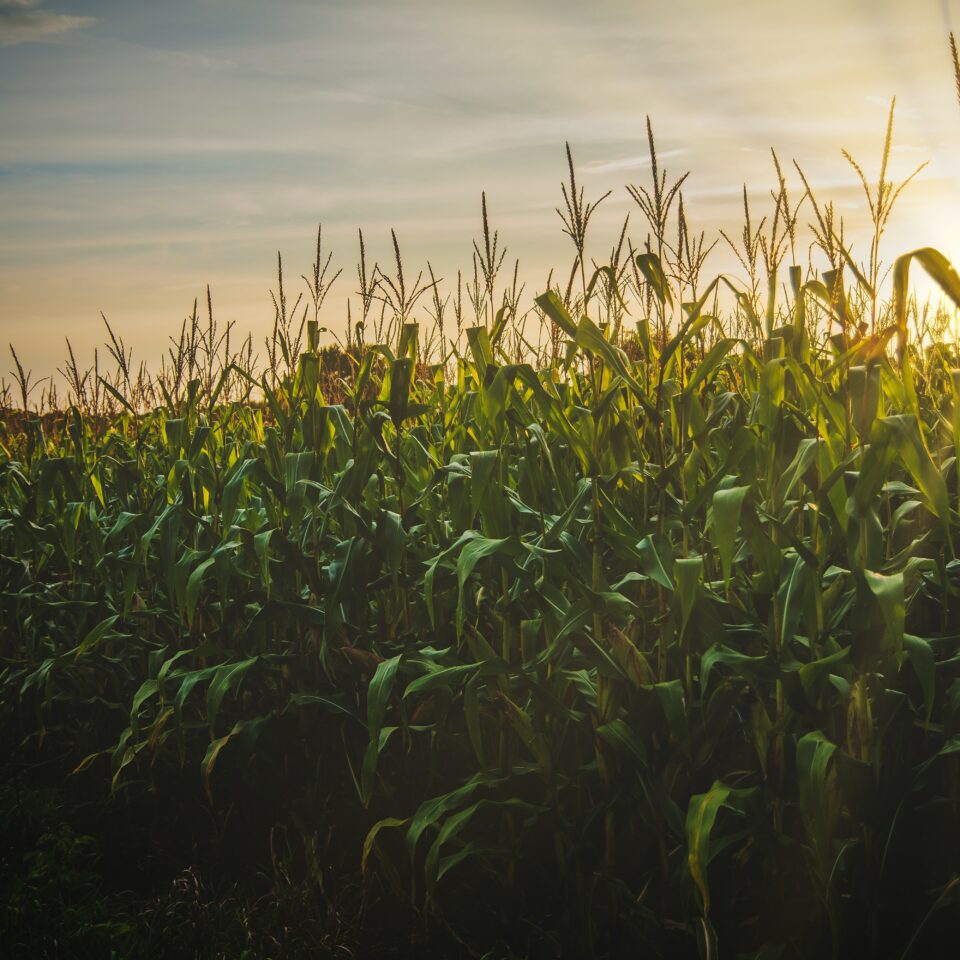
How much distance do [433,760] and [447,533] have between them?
66 centimetres

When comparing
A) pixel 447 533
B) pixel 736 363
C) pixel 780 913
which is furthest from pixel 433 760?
pixel 736 363

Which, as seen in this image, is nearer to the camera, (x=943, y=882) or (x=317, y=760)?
(x=943, y=882)

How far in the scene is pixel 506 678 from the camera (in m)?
2.17

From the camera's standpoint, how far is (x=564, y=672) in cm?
215

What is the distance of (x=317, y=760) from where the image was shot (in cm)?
266

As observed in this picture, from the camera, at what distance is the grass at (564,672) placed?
73.7 inches

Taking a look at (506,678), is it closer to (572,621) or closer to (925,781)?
(572,621)

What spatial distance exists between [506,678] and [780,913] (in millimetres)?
780

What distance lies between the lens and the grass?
1.87 m

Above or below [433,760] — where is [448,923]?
below

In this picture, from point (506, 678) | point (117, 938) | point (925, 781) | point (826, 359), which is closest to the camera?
point (925, 781)

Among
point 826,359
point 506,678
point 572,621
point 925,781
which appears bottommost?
point 925,781

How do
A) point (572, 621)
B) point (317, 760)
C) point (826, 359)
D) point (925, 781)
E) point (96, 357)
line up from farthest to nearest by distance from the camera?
point (96, 357) < point (826, 359) < point (317, 760) < point (572, 621) < point (925, 781)

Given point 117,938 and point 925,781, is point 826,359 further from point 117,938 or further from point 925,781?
point 117,938
